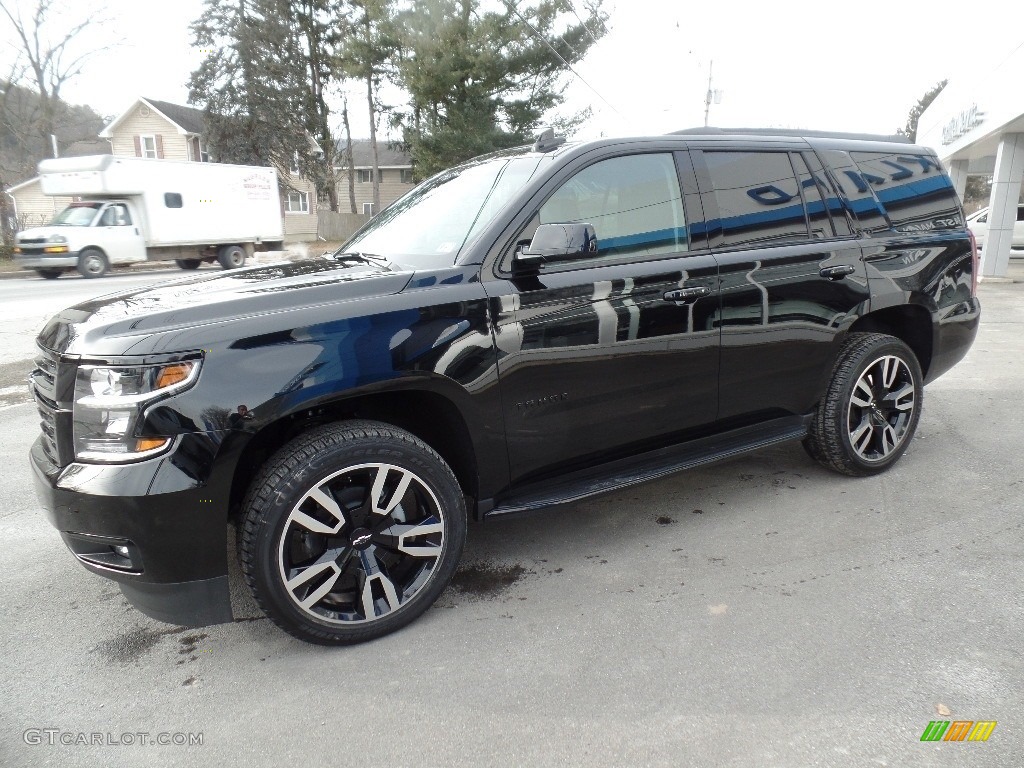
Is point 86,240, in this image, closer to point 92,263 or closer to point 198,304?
point 92,263

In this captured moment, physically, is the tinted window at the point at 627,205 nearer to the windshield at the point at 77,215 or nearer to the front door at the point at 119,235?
the front door at the point at 119,235

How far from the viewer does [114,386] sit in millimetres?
2367

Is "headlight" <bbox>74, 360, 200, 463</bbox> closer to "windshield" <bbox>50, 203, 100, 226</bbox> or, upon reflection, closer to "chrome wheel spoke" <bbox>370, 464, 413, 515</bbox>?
"chrome wheel spoke" <bbox>370, 464, 413, 515</bbox>

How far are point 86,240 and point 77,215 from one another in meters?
A: 0.90

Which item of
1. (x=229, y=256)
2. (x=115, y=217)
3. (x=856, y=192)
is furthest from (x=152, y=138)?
(x=856, y=192)

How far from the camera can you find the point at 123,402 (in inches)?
92.2

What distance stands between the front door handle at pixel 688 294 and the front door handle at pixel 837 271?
0.84m

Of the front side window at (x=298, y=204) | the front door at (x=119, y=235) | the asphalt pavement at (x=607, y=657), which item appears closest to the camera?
the asphalt pavement at (x=607, y=657)

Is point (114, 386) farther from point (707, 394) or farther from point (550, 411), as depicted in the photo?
point (707, 394)

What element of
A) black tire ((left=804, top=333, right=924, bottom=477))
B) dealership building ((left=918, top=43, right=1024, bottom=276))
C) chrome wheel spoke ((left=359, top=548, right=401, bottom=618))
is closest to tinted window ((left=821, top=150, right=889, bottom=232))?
black tire ((left=804, top=333, right=924, bottom=477))

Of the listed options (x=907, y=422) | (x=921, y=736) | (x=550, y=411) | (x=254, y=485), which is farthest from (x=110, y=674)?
(x=907, y=422)

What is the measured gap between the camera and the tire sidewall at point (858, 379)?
4000 millimetres

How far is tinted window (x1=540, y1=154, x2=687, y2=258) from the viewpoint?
3184 mm

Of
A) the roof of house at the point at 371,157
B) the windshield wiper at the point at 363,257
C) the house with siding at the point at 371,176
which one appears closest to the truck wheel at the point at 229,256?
the windshield wiper at the point at 363,257
